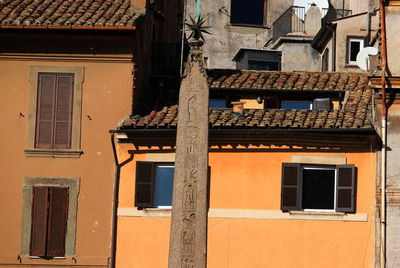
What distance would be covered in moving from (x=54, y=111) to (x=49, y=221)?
2.42 metres

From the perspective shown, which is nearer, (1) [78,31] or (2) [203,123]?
(2) [203,123]

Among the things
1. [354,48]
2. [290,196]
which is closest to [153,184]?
[290,196]

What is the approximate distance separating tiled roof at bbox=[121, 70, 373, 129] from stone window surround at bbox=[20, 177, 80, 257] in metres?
1.75

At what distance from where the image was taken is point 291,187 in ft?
81.0

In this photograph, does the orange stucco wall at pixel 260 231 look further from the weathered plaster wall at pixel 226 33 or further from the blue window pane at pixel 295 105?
the weathered plaster wall at pixel 226 33

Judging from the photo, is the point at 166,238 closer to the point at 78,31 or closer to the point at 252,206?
the point at 252,206

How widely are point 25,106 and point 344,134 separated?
6910 millimetres

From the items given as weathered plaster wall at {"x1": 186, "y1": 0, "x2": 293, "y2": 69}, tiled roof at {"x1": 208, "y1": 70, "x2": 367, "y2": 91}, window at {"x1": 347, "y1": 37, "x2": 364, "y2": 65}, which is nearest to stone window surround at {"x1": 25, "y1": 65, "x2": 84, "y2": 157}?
tiled roof at {"x1": 208, "y1": 70, "x2": 367, "y2": 91}

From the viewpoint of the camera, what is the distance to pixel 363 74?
27.5 metres

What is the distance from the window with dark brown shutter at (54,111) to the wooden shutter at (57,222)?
108 centimetres

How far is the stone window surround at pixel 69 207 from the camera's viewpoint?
25062mm

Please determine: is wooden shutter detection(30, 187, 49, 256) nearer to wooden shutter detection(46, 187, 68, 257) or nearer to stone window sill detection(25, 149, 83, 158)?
wooden shutter detection(46, 187, 68, 257)

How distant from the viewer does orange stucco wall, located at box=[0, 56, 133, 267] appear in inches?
987

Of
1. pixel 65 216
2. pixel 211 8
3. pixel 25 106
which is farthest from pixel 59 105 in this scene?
pixel 211 8
